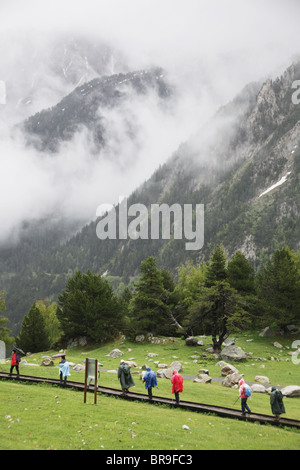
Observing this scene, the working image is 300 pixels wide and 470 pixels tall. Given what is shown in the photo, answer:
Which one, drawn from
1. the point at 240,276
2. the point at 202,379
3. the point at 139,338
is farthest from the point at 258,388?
the point at 240,276

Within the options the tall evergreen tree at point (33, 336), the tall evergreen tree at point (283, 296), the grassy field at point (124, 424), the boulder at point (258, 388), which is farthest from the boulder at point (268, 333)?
the tall evergreen tree at point (33, 336)

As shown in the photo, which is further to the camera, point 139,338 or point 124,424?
point 139,338

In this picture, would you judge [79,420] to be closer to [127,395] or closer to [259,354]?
[127,395]

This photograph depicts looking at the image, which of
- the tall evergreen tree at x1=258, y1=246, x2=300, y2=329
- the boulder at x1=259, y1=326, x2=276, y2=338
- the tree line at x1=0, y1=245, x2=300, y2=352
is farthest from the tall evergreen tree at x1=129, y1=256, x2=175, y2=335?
the tall evergreen tree at x1=258, y1=246, x2=300, y2=329

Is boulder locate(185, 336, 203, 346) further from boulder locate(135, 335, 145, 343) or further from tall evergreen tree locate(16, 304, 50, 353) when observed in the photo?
tall evergreen tree locate(16, 304, 50, 353)

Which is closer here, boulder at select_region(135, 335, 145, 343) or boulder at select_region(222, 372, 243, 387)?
boulder at select_region(222, 372, 243, 387)

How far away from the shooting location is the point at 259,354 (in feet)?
147

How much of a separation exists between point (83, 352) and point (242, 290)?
108 feet

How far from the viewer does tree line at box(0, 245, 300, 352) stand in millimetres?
48406

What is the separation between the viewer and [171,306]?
190 ft

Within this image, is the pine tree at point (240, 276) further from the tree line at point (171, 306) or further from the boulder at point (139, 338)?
the boulder at point (139, 338)

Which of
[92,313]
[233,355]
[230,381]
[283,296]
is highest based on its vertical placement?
[283,296]

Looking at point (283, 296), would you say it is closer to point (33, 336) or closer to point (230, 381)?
point (230, 381)

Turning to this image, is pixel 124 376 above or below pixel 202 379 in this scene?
above
